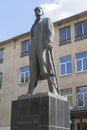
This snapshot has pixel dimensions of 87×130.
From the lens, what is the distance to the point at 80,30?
30.9 metres

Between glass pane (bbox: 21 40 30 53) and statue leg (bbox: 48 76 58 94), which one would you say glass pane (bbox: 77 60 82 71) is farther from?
statue leg (bbox: 48 76 58 94)

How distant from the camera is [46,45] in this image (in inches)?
427

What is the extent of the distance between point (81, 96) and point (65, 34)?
6.24m

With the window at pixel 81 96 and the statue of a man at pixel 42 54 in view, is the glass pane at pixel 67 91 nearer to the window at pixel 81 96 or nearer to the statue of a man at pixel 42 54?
the window at pixel 81 96

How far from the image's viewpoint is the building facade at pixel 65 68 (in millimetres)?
29703

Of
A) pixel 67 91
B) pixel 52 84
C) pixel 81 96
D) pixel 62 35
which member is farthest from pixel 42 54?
pixel 62 35

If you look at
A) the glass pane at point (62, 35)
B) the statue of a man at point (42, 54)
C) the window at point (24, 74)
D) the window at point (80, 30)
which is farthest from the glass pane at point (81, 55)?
the statue of a man at point (42, 54)

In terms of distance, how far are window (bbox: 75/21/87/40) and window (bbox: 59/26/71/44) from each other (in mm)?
818

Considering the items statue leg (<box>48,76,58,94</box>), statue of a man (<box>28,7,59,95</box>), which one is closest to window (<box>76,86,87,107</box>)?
statue of a man (<box>28,7,59,95</box>)

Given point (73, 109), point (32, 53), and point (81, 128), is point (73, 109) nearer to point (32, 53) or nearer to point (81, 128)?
point (81, 128)

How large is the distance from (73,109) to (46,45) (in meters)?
18.8

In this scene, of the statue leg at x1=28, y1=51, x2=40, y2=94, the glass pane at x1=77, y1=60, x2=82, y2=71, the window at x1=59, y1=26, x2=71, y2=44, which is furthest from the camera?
the window at x1=59, y1=26, x2=71, y2=44

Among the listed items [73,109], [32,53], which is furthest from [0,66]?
[32,53]

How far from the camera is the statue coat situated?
424 inches
